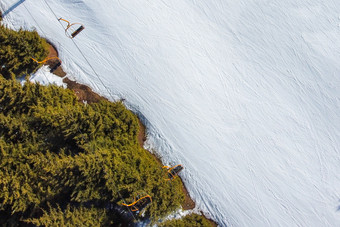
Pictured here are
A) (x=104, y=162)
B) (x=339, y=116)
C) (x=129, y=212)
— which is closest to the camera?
(x=104, y=162)

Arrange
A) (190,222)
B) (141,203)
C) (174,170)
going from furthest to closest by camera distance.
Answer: (174,170) → (190,222) → (141,203)

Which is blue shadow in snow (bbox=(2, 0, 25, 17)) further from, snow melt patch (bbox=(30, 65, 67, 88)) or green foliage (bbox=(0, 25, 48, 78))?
snow melt patch (bbox=(30, 65, 67, 88))

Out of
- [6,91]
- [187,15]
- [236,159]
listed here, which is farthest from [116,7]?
[236,159]

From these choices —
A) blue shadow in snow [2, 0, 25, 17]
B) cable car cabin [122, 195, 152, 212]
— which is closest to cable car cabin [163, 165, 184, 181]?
cable car cabin [122, 195, 152, 212]

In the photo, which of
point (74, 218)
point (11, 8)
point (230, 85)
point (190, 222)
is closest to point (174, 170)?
point (190, 222)

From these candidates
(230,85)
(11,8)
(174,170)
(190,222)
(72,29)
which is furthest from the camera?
(11,8)

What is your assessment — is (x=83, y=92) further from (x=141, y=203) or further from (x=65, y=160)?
(x=141, y=203)

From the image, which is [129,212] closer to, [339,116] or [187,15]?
[187,15]
